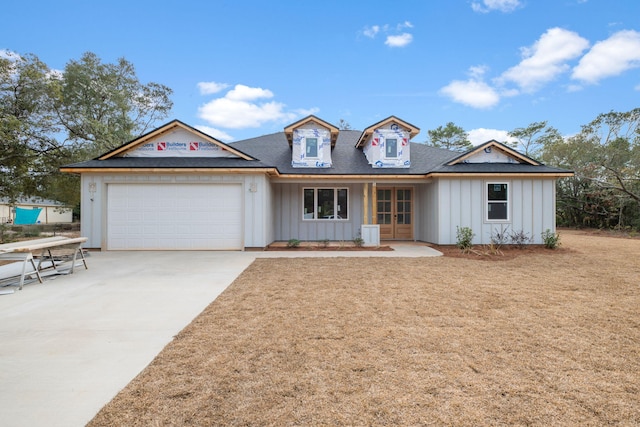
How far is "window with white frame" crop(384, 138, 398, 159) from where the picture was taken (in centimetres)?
1234

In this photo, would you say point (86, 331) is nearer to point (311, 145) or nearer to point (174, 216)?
point (174, 216)

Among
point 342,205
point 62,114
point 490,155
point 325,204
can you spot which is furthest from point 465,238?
point 62,114

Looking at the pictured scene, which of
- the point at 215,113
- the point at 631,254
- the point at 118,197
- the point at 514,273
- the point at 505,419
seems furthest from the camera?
the point at 215,113

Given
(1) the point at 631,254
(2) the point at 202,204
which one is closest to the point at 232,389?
(2) the point at 202,204

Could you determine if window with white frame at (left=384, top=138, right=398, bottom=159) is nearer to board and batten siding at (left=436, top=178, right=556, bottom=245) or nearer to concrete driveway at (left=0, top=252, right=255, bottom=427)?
board and batten siding at (left=436, top=178, right=556, bottom=245)

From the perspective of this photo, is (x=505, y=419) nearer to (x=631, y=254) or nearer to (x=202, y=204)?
(x=202, y=204)

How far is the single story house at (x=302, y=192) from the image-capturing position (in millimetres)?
10242

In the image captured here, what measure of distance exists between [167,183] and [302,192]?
4927mm

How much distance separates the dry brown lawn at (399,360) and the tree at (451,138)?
90.8ft

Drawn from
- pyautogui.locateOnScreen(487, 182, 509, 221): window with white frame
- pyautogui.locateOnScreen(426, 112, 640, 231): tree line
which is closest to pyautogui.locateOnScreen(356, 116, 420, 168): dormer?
pyautogui.locateOnScreen(487, 182, 509, 221): window with white frame

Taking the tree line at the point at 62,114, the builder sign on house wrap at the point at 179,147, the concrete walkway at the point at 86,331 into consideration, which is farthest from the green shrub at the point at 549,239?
the tree line at the point at 62,114

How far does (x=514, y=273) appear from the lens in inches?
270

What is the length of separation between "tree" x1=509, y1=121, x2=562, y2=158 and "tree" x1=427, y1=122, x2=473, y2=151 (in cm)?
412

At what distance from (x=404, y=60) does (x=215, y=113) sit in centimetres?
2843
